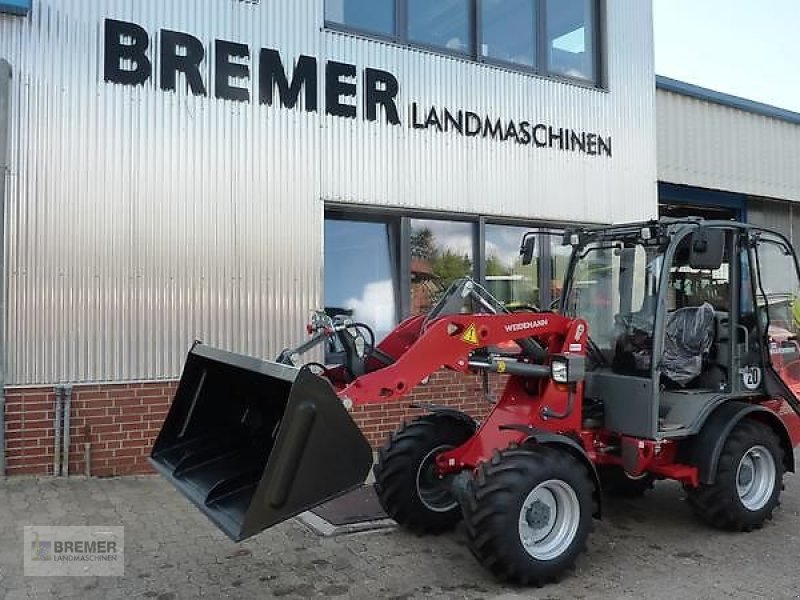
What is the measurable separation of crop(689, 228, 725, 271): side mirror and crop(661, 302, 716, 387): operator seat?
69 cm

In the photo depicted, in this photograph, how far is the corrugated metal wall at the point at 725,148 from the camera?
11117 millimetres

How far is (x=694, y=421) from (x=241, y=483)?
3.27 meters

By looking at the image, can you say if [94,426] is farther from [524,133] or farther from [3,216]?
[524,133]

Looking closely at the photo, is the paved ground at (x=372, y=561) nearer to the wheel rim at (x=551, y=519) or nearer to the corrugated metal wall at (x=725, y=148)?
the wheel rim at (x=551, y=519)

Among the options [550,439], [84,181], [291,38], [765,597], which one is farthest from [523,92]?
[765,597]

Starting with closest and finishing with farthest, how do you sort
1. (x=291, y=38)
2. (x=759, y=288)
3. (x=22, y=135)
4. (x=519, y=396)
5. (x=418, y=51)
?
(x=519, y=396)
(x=759, y=288)
(x=22, y=135)
(x=291, y=38)
(x=418, y=51)

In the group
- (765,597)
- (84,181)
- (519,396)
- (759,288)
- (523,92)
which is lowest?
(765,597)

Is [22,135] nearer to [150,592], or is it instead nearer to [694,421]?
[150,592]

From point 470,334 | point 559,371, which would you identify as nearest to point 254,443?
point 470,334

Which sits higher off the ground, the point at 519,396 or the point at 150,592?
the point at 519,396

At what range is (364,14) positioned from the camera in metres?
8.75

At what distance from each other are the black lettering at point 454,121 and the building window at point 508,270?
1.28m

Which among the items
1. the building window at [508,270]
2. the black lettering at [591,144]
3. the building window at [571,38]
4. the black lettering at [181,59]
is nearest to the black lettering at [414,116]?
the building window at [508,270]

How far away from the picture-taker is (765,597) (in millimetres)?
4504
